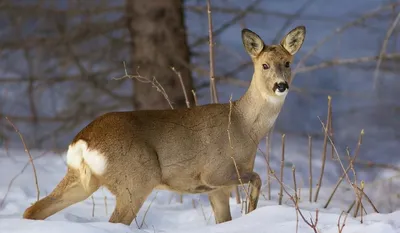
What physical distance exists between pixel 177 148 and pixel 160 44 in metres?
4.32

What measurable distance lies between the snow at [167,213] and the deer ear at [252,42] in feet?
3.43

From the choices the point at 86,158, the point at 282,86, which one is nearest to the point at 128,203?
the point at 86,158

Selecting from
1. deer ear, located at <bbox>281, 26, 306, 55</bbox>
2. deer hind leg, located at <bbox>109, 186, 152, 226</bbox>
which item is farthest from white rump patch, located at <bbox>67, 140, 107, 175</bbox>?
deer ear, located at <bbox>281, 26, 306, 55</bbox>

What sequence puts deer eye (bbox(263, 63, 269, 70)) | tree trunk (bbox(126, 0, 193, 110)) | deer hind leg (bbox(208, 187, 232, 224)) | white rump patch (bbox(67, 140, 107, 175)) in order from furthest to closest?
1. tree trunk (bbox(126, 0, 193, 110))
2. deer hind leg (bbox(208, 187, 232, 224))
3. deer eye (bbox(263, 63, 269, 70))
4. white rump patch (bbox(67, 140, 107, 175))

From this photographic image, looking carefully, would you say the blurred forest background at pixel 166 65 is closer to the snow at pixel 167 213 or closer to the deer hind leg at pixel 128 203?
the snow at pixel 167 213

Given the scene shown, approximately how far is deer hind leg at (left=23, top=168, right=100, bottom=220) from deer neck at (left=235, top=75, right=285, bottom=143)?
3.63 ft

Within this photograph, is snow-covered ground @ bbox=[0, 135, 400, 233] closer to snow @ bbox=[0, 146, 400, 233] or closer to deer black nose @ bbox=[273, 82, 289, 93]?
snow @ bbox=[0, 146, 400, 233]

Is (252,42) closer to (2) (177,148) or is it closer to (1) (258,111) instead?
(1) (258,111)

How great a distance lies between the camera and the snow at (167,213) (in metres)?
4.99

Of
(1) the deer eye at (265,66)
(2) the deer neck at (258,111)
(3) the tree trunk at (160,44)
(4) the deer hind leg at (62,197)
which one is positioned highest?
(3) the tree trunk at (160,44)

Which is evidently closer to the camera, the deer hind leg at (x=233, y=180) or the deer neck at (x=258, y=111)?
the deer hind leg at (x=233, y=180)

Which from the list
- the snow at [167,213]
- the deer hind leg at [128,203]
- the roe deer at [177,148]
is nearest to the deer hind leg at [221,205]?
the roe deer at [177,148]

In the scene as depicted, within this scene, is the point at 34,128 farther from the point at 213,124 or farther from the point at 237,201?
the point at 213,124

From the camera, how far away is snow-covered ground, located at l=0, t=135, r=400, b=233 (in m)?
5.02
